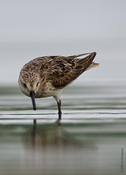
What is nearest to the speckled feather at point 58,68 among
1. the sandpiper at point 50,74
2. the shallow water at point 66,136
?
the sandpiper at point 50,74

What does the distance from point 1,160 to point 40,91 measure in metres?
4.81

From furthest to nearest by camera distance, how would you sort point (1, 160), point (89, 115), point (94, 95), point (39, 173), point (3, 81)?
point (3, 81) → point (94, 95) → point (89, 115) → point (1, 160) → point (39, 173)

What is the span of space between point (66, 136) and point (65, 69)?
4297 mm

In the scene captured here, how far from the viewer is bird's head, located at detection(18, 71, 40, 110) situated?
1243cm

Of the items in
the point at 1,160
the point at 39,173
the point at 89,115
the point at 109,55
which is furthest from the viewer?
the point at 109,55

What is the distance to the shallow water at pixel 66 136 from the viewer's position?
7843 millimetres

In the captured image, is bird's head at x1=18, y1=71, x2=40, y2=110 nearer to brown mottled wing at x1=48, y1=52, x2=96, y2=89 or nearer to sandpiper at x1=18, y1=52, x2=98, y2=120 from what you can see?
sandpiper at x1=18, y1=52, x2=98, y2=120

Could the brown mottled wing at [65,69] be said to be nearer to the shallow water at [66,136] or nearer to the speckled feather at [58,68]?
the speckled feather at [58,68]

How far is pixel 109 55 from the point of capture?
20.5m

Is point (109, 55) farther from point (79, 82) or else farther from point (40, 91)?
point (40, 91)

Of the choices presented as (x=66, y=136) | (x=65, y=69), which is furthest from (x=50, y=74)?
(x=66, y=136)

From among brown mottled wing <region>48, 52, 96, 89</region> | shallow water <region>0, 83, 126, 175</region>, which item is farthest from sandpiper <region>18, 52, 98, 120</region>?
shallow water <region>0, 83, 126, 175</region>

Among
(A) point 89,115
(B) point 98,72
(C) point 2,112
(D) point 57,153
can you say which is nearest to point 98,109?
(A) point 89,115

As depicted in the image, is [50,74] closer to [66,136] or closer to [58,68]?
[58,68]
